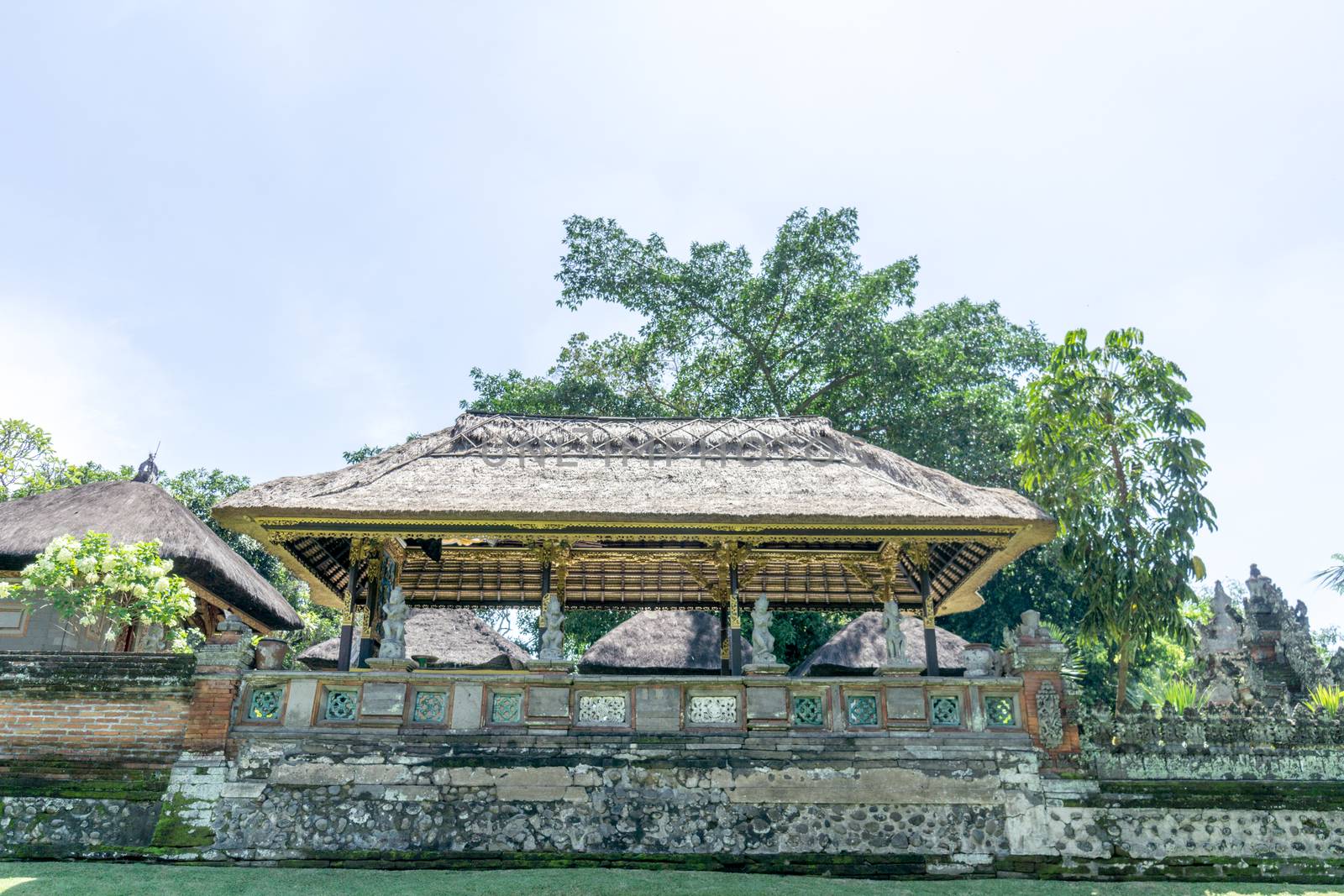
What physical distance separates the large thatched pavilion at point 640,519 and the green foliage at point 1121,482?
1646 millimetres

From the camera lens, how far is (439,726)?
9289 mm

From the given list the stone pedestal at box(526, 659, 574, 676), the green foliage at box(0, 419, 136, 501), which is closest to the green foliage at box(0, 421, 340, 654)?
the green foliage at box(0, 419, 136, 501)

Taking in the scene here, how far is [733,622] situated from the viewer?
1072 centimetres

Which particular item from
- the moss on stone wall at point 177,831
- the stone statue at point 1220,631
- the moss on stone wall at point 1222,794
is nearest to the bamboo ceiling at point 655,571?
the moss on stone wall at point 1222,794

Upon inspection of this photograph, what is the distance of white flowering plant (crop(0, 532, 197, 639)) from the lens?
36.6 feet

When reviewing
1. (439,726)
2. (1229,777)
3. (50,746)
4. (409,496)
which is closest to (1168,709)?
(1229,777)

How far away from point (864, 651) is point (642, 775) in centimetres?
773

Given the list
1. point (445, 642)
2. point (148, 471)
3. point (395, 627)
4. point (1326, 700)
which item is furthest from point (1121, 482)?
point (148, 471)

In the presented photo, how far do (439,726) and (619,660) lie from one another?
7.04m

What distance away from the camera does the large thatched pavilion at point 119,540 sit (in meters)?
13.3

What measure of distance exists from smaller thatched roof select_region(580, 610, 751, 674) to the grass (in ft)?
24.8

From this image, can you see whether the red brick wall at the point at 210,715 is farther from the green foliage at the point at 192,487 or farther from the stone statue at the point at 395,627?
the green foliage at the point at 192,487

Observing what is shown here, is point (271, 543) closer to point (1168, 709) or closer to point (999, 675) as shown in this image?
point (999, 675)

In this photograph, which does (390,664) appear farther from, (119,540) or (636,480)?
(119,540)
